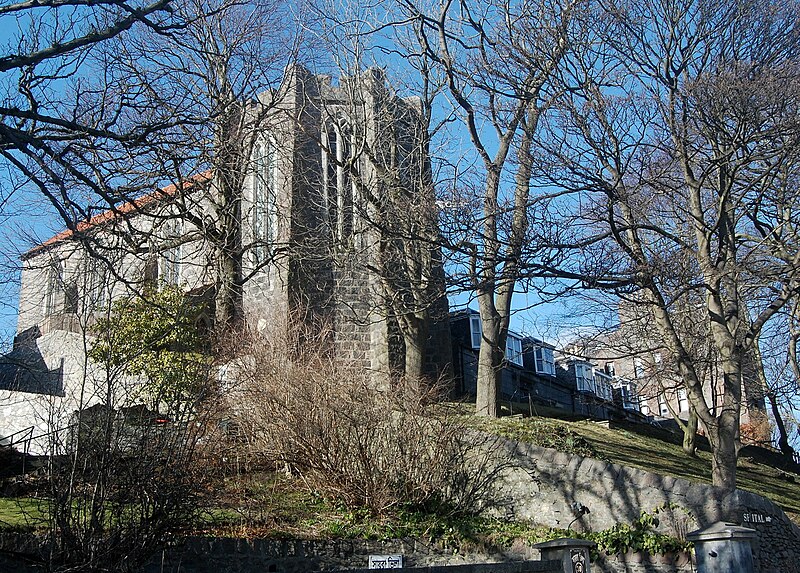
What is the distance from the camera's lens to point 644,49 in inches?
510

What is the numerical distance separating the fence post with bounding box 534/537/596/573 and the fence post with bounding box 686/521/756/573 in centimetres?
133

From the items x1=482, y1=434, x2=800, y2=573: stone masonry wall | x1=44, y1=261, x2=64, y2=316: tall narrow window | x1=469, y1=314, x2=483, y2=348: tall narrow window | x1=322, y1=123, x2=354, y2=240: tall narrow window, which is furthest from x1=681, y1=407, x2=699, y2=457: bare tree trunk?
x1=44, y1=261, x2=64, y2=316: tall narrow window

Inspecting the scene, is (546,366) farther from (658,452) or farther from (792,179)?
(792,179)

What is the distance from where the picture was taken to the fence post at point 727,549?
29.8ft

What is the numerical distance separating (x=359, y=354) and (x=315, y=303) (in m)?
1.80

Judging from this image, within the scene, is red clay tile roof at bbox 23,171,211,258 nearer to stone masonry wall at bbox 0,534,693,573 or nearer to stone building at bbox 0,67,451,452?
stone masonry wall at bbox 0,534,693,573

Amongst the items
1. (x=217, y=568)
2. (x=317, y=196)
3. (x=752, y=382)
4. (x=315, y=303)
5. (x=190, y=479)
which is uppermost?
(x=317, y=196)

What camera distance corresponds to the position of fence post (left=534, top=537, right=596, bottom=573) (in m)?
9.37

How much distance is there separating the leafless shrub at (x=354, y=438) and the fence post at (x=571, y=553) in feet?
13.1

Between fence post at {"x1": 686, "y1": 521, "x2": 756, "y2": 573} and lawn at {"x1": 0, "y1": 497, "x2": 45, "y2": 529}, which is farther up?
lawn at {"x1": 0, "y1": 497, "x2": 45, "y2": 529}

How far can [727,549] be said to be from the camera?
912cm

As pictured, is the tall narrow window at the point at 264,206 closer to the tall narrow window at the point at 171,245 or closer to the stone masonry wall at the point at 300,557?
the tall narrow window at the point at 171,245

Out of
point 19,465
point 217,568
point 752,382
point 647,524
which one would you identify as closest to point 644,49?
point 647,524

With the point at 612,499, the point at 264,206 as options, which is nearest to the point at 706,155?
the point at 612,499
